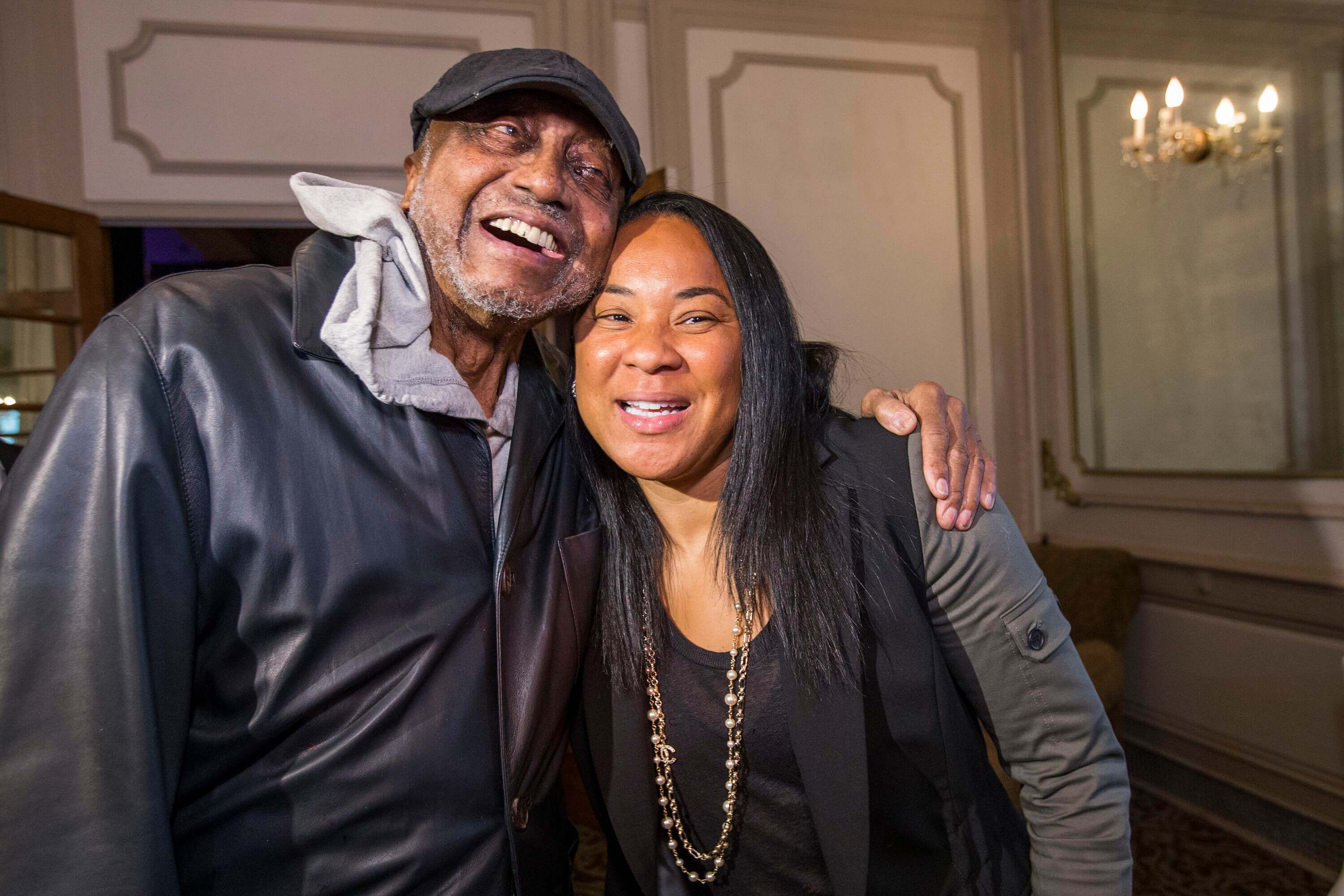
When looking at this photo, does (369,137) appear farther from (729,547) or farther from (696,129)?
(729,547)

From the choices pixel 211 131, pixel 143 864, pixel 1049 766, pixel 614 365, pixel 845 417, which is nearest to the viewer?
pixel 143 864

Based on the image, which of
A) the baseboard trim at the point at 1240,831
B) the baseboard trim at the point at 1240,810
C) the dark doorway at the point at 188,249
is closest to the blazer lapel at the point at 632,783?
the baseboard trim at the point at 1240,831

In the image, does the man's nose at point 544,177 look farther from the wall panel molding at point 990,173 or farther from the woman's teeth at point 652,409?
the wall panel molding at point 990,173

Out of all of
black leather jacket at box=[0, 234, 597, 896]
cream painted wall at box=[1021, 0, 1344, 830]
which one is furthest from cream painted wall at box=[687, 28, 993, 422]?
black leather jacket at box=[0, 234, 597, 896]

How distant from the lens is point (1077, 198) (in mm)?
3941

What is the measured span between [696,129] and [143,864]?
3.56m

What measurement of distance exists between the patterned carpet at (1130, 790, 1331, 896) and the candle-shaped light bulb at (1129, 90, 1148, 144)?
2.63 metres

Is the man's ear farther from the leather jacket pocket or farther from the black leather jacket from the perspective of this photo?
the leather jacket pocket

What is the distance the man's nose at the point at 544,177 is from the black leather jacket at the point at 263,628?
28cm

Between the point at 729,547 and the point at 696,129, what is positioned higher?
the point at 696,129

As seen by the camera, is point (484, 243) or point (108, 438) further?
point (484, 243)

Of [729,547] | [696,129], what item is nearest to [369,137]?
[696,129]

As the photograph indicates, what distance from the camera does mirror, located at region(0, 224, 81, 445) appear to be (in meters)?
3.07

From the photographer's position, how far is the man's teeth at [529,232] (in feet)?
4.10
